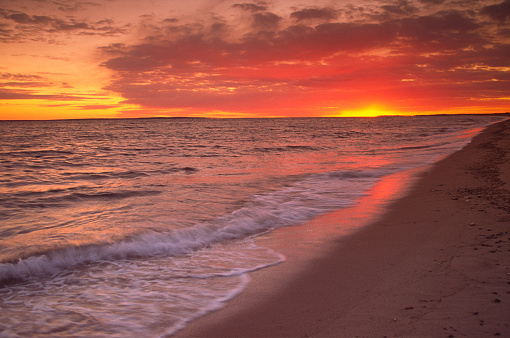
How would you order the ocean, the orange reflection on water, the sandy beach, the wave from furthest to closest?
the orange reflection on water → the wave → the ocean → the sandy beach

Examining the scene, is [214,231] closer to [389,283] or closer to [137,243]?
[137,243]

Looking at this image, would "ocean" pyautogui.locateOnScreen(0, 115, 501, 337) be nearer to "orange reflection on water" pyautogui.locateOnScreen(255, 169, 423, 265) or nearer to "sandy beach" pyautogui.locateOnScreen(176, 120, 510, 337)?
"orange reflection on water" pyautogui.locateOnScreen(255, 169, 423, 265)

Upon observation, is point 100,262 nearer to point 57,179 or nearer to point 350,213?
point 350,213

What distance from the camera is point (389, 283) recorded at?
3725mm

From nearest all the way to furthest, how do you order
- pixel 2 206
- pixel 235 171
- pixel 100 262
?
pixel 100 262 < pixel 2 206 < pixel 235 171

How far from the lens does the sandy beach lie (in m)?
2.86

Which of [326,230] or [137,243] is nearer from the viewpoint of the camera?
[137,243]

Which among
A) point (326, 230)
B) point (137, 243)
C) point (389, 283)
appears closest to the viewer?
point (389, 283)

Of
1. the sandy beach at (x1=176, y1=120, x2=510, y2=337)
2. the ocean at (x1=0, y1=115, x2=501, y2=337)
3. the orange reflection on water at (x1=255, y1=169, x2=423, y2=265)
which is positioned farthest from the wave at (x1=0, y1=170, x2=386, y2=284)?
the sandy beach at (x1=176, y1=120, x2=510, y2=337)

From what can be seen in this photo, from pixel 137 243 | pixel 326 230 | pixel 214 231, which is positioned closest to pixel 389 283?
Answer: pixel 326 230

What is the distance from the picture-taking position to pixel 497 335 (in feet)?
8.17

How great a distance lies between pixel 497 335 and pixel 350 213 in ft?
16.6

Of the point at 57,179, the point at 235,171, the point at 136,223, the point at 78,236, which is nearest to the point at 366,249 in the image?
the point at 136,223

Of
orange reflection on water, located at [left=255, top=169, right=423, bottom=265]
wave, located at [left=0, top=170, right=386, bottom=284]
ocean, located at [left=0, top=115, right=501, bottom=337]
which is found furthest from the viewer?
orange reflection on water, located at [left=255, top=169, right=423, bottom=265]
